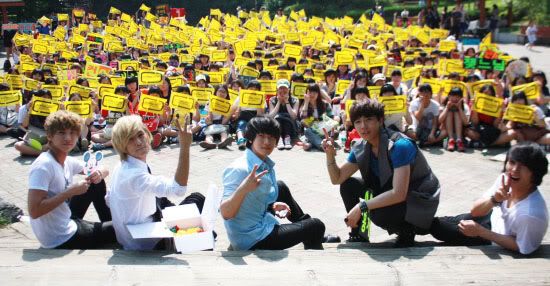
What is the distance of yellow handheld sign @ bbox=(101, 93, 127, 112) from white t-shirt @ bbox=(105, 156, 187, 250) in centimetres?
629

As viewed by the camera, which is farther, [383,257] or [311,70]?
[311,70]

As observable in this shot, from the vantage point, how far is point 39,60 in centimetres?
1709

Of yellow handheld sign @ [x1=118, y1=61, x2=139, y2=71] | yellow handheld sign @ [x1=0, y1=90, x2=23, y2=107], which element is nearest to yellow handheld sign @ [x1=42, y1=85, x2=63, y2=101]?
yellow handheld sign @ [x1=0, y1=90, x2=23, y2=107]

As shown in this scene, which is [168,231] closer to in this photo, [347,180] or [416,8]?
[347,180]

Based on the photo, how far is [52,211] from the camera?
4.36 meters

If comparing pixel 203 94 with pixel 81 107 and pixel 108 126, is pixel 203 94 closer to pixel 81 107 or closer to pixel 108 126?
pixel 108 126

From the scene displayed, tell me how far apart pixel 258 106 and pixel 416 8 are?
31.3 meters

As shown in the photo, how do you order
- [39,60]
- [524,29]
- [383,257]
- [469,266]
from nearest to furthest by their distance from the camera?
1. [469,266]
2. [383,257]
3. [39,60]
4. [524,29]

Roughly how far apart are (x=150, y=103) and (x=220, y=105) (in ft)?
4.19

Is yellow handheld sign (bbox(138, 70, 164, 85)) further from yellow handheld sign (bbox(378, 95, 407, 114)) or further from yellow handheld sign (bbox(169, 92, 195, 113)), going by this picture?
yellow handheld sign (bbox(378, 95, 407, 114))

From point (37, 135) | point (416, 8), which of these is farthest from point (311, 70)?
point (416, 8)

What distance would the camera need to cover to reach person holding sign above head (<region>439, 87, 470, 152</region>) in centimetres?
988

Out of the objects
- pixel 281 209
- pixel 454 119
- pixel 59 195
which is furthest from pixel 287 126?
pixel 59 195

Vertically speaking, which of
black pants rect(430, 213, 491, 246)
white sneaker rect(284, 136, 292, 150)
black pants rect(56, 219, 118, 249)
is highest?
black pants rect(56, 219, 118, 249)
